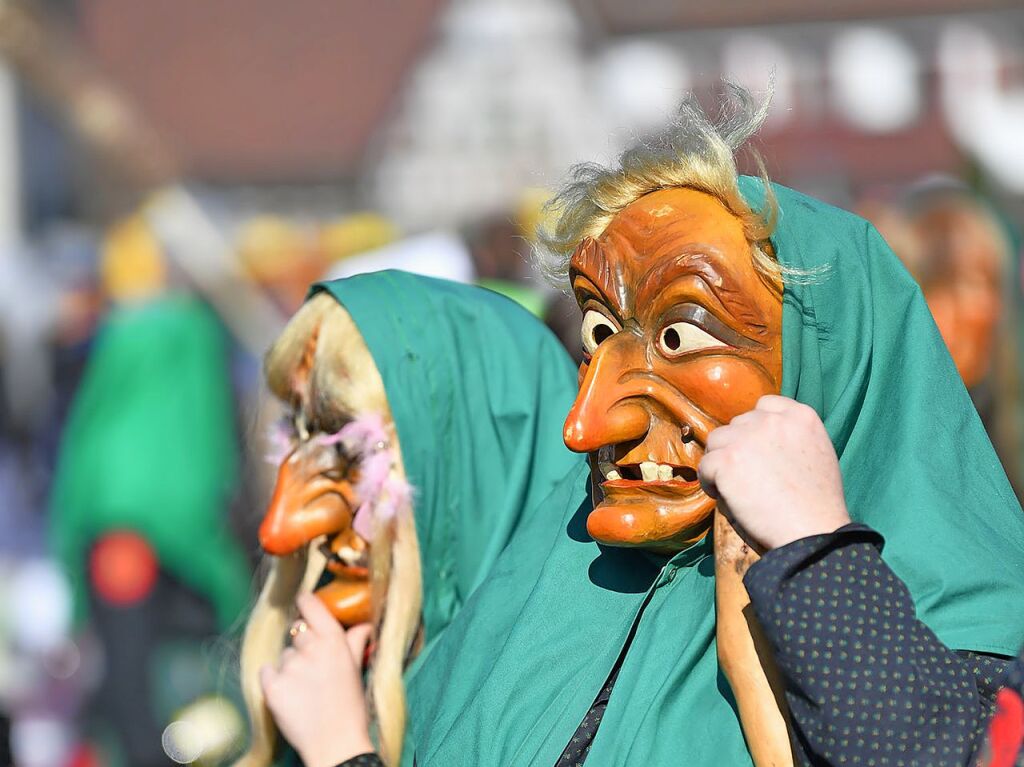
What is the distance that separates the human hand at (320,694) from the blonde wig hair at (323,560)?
0.06 meters

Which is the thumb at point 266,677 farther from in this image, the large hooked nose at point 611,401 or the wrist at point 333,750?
the large hooked nose at point 611,401

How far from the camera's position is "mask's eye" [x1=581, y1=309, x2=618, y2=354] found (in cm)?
201

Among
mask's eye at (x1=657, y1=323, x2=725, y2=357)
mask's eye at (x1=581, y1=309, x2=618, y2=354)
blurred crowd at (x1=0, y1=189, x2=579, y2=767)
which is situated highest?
mask's eye at (x1=581, y1=309, x2=618, y2=354)

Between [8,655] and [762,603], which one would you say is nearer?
[762,603]

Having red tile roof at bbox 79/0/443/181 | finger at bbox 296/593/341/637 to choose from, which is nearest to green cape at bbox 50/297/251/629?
finger at bbox 296/593/341/637

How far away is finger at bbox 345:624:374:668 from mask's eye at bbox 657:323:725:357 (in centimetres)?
82

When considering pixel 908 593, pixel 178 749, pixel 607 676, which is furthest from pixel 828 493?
pixel 178 749

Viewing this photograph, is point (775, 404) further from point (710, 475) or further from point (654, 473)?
point (654, 473)

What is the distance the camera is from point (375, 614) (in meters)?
2.52

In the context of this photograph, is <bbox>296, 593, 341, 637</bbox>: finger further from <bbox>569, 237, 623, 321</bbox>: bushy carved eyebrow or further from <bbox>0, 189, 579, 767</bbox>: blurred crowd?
<bbox>0, 189, 579, 767</bbox>: blurred crowd

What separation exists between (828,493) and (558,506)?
0.72 meters

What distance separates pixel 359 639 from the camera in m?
2.49

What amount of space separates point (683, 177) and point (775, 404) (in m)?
0.39

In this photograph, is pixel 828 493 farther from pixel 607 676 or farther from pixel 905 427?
pixel 607 676
